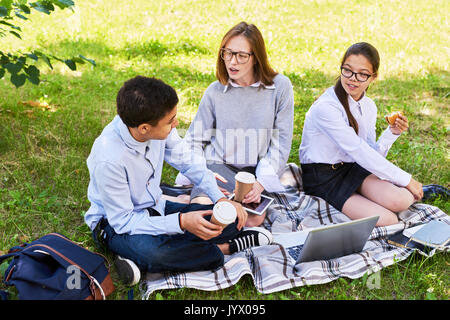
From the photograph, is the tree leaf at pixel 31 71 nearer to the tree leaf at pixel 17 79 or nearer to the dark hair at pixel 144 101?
the tree leaf at pixel 17 79

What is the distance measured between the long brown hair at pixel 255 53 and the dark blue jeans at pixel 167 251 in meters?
1.17

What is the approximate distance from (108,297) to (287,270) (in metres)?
1.04

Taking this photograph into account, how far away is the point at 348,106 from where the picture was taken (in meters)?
3.15

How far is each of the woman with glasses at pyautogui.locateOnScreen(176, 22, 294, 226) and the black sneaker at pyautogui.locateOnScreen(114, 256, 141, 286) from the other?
956 mm

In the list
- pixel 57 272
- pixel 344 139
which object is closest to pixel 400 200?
pixel 344 139

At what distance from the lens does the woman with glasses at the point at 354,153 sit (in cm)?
303

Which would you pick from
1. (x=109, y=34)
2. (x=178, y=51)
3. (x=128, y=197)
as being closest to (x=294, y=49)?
(x=178, y=51)

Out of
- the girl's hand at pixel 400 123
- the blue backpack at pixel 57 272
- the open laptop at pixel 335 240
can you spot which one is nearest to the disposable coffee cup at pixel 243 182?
the open laptop at pixel 335 240

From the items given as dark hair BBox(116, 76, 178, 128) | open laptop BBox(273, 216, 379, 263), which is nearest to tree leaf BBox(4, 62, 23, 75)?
dark hair BBox(116, 76, 178, 128)

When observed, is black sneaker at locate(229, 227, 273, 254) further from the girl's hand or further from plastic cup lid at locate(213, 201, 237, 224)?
the girl's hand

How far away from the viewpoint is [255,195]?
10.0ft

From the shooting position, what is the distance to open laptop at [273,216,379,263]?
2.46 meters
